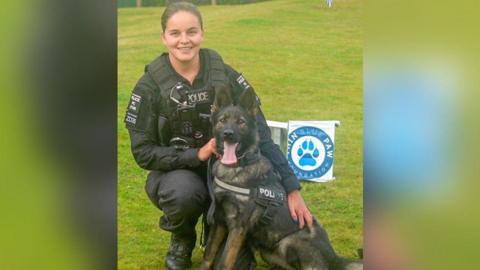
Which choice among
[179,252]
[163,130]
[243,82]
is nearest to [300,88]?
[243,82]

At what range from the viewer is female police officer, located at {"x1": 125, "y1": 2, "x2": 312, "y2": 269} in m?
3.21

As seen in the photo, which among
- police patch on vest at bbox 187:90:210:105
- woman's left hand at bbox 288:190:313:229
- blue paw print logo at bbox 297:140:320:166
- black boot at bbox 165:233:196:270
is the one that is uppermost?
police patch on vest at bbox 187:90:210:105

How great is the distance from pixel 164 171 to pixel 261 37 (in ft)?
2.90

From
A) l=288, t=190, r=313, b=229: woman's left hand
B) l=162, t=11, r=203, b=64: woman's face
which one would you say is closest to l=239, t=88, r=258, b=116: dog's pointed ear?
l=162, t=11, r=203, b=64: woman's face

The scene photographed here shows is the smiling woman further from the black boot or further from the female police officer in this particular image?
the black boot

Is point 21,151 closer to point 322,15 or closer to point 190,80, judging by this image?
point 190,80

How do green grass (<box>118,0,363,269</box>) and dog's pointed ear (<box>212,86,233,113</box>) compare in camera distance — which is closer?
dog's pointed ear (<box>212,86,233,113</box>)

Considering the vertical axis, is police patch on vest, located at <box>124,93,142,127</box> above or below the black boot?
above

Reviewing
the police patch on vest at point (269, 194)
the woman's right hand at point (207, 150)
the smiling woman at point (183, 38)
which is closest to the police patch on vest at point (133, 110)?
the smiling woman at point (183, 38)

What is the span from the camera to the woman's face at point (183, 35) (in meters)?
3.21

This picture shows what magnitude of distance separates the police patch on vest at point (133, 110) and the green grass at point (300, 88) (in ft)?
0.26

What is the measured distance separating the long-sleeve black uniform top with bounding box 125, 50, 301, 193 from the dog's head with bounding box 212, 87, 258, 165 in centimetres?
7

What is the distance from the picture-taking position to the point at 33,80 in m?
3.29

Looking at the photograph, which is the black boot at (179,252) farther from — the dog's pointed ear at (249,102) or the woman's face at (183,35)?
the woman's face at (183,35)
